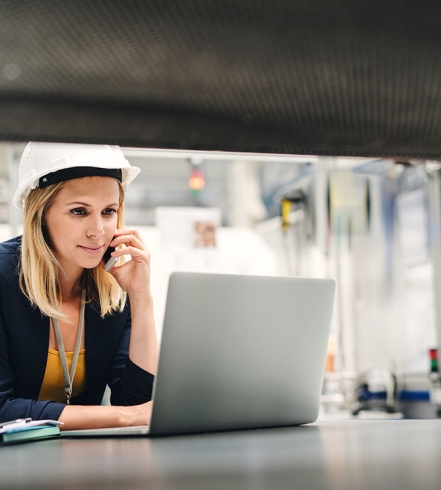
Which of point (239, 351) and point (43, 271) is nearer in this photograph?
point (239, 351)

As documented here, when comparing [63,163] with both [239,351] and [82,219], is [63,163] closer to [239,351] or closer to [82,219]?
[82,219]

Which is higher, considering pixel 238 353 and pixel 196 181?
pixel 196 181

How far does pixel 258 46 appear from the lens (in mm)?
454

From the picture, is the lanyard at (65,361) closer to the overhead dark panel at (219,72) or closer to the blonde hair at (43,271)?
the blonde hair at (43,271)

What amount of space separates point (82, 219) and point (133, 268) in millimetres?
181

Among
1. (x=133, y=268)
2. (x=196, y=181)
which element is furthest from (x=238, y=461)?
(x=196, y=181)

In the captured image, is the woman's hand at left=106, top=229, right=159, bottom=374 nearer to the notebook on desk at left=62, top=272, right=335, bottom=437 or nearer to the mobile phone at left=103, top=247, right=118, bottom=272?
the mobile phone at left=103, top=247, right=118, bottom=272

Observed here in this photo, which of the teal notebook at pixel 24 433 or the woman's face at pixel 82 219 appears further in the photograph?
the woman's face at pixel 82 219

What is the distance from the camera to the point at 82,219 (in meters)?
1.60

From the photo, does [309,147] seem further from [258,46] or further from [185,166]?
[185,166]

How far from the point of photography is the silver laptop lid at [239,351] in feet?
3.17

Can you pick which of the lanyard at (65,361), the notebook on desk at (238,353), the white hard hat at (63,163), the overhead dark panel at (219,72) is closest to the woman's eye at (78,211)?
the white hard hat at (63,163)

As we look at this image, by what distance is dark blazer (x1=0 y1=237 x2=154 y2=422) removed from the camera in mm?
1495

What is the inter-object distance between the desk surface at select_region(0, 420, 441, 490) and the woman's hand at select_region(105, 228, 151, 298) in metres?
0.66
